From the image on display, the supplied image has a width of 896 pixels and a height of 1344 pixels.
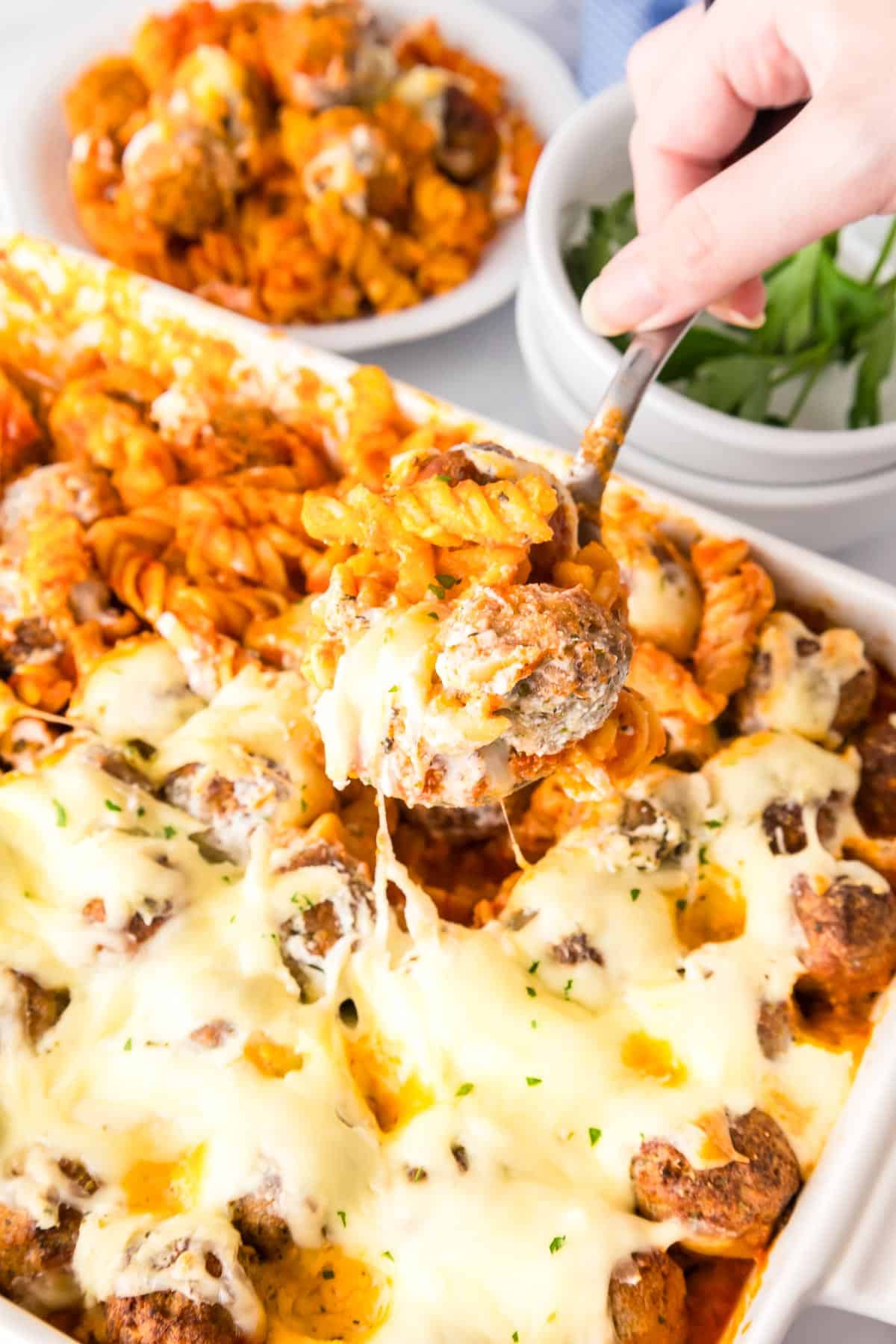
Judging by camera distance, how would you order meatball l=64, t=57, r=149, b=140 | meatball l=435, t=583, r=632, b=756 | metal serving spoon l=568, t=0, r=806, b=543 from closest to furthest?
meatball l=435, t=583, r=632, b=756
metal serving spoon l=568, t=0, r=806, b=543
meatball l=64, t=57, r=149, b=140

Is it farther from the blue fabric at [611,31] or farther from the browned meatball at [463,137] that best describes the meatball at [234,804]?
the blue fabric at [611,31]

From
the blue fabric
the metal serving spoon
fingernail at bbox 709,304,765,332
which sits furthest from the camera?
the blue fabric

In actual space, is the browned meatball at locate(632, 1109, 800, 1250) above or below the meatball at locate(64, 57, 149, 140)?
below

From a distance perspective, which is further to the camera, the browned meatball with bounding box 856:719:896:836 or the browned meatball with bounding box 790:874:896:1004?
the browned meatball with bounding box 856:719:896:836

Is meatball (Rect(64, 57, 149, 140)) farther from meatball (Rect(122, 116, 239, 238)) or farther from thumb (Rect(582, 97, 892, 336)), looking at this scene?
thumb (Rect(582, 97, 892, 336))

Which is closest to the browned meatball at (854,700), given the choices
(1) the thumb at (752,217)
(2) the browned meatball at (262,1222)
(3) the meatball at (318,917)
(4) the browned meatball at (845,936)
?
(4) the browned meatball at (845,936)

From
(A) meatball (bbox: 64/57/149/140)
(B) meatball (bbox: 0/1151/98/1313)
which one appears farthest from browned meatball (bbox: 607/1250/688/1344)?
(A) meatball (bbox: 64/57/149/140)

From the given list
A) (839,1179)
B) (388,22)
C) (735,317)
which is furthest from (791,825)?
(388,22)
